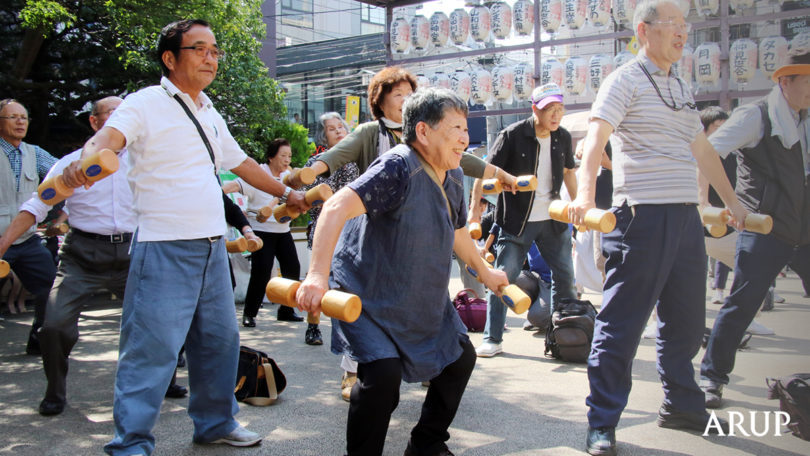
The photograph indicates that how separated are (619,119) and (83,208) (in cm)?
310

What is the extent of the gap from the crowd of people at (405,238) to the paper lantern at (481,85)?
738 centimetres

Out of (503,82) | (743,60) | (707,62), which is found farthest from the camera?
(503,82)

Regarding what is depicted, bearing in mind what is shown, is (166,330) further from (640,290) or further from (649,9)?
(649,9)

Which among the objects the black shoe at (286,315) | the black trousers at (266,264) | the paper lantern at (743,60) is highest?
the paper lantern at (743,60)

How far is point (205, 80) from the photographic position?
307 centimetres

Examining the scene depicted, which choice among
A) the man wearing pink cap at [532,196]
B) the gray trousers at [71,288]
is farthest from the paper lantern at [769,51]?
the gray trousers at [71,288]

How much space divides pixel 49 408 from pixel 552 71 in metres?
8.49

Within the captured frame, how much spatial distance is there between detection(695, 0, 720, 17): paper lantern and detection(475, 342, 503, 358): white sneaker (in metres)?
4.64

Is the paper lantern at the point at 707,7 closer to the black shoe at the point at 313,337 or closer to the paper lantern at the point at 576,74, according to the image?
the paper lantern at the point at 576,74

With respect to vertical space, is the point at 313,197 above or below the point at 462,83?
below

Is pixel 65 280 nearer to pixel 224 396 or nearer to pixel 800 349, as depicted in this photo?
pixel 224 396

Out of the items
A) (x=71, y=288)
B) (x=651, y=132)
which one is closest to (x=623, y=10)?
(x=651, y=132)

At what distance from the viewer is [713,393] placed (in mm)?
3838

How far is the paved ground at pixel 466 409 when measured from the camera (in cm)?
330
